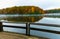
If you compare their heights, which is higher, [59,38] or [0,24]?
[0,24]

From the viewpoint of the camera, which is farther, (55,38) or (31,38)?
(55,38)

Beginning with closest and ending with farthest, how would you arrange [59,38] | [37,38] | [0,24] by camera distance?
1. [37,38]
2. [0,24]
3. [59,38]

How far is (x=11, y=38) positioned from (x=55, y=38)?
675 cm

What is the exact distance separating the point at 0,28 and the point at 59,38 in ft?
18.7

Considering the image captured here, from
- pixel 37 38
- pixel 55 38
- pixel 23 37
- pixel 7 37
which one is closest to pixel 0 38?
pixel 7 37

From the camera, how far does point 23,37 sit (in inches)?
485

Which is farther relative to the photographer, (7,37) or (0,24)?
(0,24)

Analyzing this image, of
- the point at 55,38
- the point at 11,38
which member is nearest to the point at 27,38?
the point at 11,38

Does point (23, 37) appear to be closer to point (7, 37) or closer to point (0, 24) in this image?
point (7, 37)

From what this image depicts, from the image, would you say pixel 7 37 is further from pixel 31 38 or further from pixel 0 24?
pixel 0 24

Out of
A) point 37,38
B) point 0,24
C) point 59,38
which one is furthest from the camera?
point 59,38

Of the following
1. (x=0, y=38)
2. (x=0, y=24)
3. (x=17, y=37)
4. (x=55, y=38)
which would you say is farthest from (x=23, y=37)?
(x=55, y=38)

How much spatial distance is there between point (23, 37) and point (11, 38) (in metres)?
0.76

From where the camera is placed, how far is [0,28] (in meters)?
15.1
